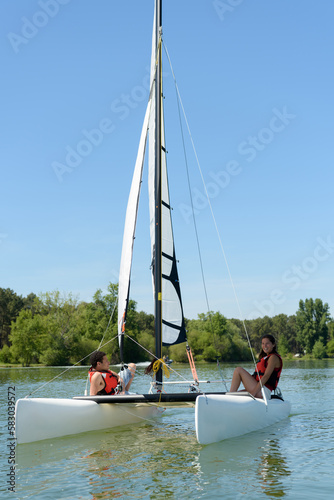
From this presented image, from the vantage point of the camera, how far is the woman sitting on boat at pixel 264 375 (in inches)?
313

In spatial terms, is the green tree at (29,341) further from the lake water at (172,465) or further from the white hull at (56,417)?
the white hull at (56,417)

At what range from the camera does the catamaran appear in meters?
6.93

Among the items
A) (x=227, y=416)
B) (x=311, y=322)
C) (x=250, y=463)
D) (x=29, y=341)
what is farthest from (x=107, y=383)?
(x=311, y=322)

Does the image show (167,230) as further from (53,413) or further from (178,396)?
(53,413)

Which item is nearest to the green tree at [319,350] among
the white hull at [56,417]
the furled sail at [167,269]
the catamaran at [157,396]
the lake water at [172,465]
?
the catamaran at [157,396]

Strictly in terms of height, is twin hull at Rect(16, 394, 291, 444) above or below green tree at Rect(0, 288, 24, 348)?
below

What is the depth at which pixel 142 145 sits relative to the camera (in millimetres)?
9977

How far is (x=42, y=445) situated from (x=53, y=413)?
45 centimetres

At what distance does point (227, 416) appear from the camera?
6.86m

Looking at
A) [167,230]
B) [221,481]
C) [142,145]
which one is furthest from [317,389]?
[221,481]

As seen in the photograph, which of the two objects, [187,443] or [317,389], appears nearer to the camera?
[187,443]

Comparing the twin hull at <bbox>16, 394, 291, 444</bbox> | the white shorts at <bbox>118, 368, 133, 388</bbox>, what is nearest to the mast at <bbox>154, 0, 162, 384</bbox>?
the white shorts at <bbox>118, 368, 133, 388</bbox>

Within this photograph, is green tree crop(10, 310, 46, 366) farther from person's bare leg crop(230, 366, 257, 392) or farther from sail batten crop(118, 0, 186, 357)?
person's bare leg crop(230, 366, 257, 392)

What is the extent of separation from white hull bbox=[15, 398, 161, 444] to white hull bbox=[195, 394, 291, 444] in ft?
6.00
